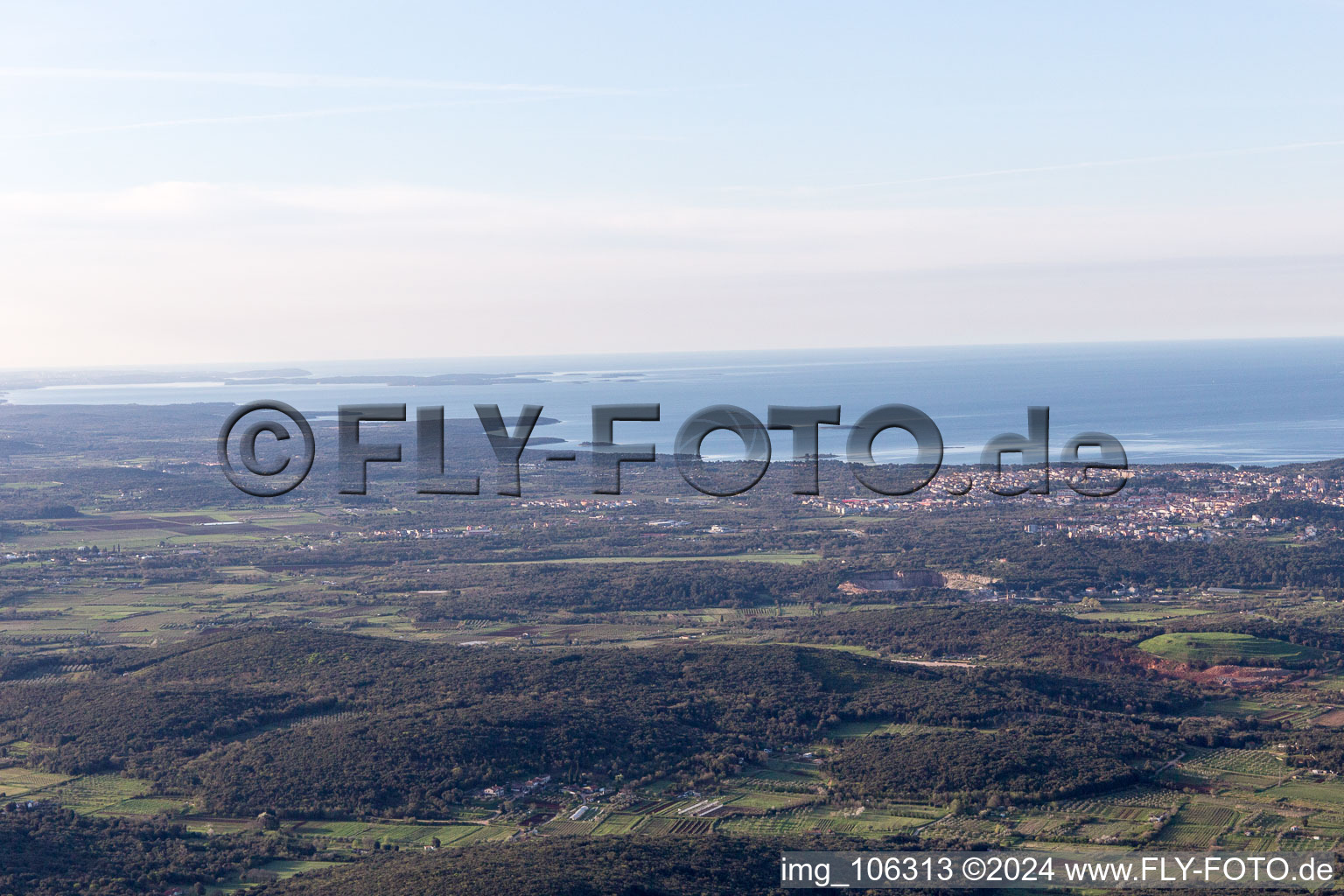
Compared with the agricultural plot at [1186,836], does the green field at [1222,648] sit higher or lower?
higher

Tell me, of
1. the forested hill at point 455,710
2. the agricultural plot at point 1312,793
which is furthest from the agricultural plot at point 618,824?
the agricultural plot at point 1312,793

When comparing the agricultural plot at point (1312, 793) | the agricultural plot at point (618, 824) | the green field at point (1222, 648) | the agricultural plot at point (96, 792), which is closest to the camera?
the agricultural plot at point (618, 824)

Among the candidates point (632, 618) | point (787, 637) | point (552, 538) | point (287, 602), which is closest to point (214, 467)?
point (552, 538)

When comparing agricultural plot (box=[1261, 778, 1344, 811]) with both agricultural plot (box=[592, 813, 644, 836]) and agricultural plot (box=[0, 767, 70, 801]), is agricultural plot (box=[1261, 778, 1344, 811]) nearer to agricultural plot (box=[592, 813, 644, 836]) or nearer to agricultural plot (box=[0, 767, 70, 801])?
agricultural plot (box=[592, 813, 644, 836])

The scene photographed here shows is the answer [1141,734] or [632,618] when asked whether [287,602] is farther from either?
[1141,734]

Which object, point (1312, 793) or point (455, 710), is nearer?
point (1312, 793)

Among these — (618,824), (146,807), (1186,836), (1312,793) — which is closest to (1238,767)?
(1312,793)

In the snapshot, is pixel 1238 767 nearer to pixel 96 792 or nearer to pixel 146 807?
pixel 146 807

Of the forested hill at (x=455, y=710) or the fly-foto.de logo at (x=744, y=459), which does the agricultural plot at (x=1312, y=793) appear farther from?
the fly-foto.de logo at (x=744, y=459)

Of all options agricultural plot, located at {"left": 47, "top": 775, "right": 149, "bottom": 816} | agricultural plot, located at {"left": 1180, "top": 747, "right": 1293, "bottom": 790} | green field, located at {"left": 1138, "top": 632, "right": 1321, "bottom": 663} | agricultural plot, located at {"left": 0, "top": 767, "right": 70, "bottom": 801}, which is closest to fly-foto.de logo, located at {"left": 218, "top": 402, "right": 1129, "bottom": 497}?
green field, located at {"left": 1138, "top": 632, "right": 1321, "bottom": 663}
